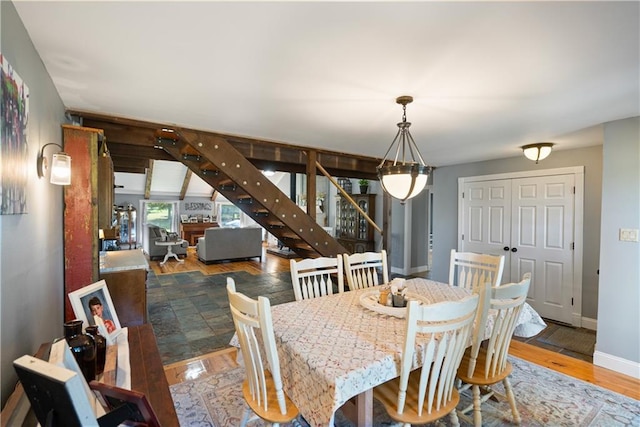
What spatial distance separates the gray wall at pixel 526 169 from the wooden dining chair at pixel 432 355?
329 centimetres

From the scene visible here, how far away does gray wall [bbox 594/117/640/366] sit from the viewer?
8.11 ft

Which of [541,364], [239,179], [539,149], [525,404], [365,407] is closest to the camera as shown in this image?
[365,407]

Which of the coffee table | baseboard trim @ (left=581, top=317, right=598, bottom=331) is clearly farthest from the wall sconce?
the coffee table

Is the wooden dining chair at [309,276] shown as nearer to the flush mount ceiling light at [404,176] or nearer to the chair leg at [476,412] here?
the flush mount ceiling light at [404,176]

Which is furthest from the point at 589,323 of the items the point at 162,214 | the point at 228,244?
the point at 162,214

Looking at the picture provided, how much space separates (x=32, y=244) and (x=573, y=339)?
4739 mm

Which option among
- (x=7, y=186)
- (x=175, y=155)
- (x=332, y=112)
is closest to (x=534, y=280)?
(x=332, y=112)

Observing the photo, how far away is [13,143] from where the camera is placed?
1.13 meters

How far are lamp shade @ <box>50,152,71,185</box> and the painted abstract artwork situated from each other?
429 mm

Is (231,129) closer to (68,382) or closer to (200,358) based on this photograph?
(200,358)

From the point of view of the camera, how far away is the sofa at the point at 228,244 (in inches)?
278

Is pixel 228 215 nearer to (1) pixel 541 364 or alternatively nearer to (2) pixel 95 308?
(2) pixel 95 308

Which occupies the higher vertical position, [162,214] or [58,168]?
[58,168]

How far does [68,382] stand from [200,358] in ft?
7.90
